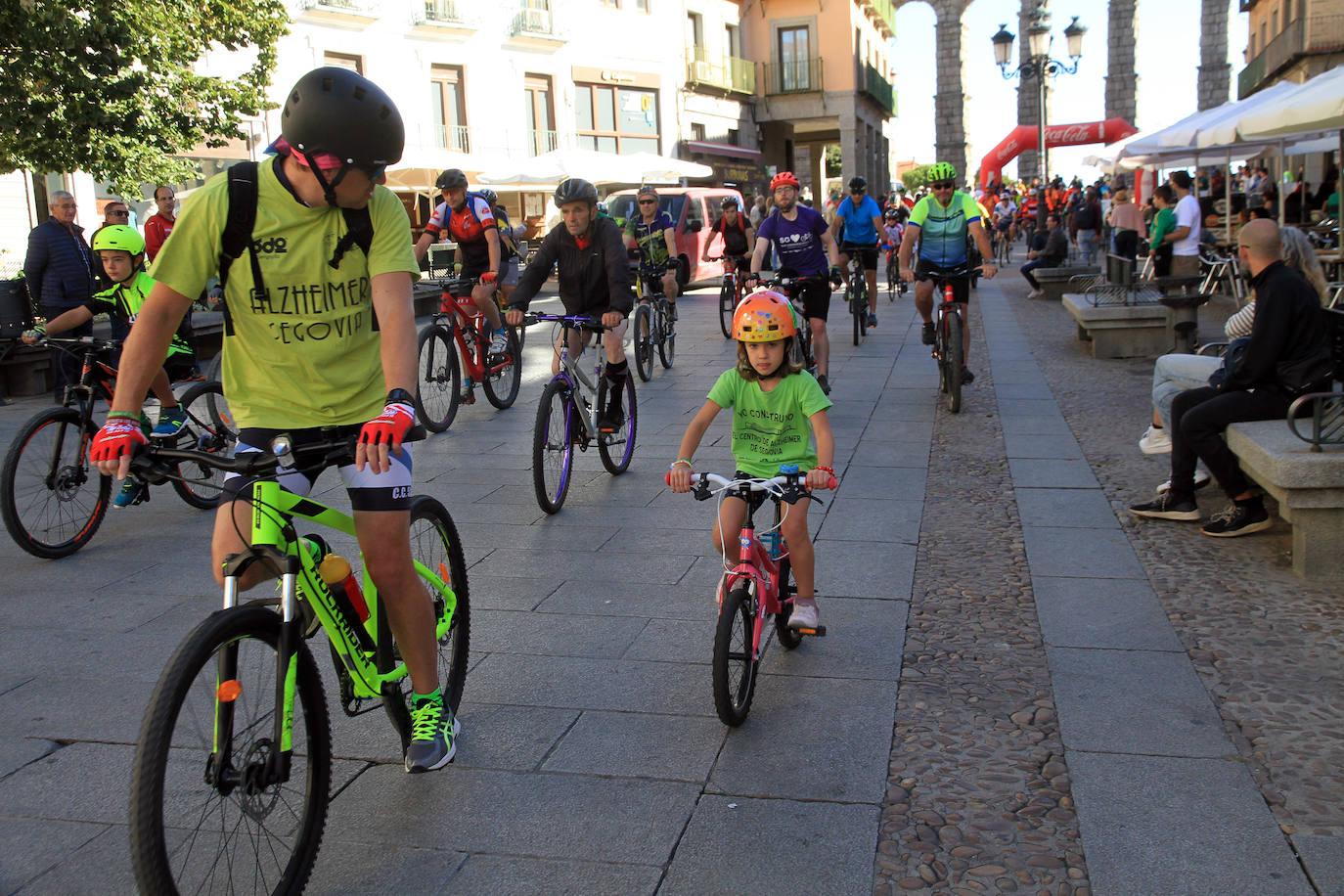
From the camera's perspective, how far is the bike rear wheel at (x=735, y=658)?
3646mm

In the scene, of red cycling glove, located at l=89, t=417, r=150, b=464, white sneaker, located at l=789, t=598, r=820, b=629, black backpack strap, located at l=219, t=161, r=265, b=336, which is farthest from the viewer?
white sneaker, located at l=789, t=598, r=820, b=629

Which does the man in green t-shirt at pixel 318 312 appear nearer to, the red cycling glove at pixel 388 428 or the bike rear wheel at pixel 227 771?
the red cycling glove at pixel 388 428

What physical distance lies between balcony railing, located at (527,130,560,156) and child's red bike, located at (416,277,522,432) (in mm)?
23097

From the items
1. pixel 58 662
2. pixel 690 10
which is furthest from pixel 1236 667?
pixel 690 10

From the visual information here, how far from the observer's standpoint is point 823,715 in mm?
3930

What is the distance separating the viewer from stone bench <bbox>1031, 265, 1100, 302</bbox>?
766 inches

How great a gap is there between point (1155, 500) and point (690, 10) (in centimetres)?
3584

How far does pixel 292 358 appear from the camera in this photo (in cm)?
314

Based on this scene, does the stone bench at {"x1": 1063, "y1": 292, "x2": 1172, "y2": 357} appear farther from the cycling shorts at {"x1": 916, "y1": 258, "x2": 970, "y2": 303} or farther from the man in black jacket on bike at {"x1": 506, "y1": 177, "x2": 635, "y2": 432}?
the man in black jacket on bike at {"x1": 506, "y1": 177, "x2": 635, "y2": 432}

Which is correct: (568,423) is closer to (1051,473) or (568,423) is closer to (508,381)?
(1051,473)

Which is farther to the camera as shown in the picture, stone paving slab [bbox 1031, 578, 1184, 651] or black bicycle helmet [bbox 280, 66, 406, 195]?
stone paving slab [bbox 1031, 578, 1184, 651]

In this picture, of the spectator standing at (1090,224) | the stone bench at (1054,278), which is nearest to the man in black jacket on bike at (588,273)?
the stone bench at (1054,278)

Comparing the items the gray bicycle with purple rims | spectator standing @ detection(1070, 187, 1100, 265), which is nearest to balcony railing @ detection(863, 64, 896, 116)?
spectator standing @ detection(1070, 187, 1100, 265)

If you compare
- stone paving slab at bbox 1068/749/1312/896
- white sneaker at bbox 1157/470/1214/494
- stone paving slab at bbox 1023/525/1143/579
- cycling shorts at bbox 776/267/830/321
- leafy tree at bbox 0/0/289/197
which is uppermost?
leafy tree at bbox 0/0/289/197
